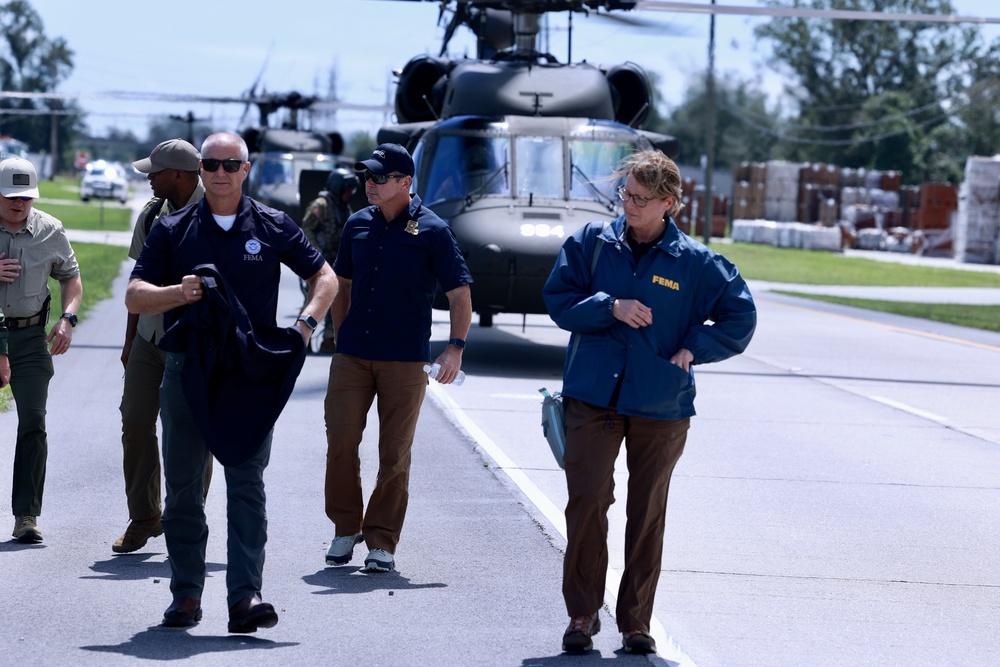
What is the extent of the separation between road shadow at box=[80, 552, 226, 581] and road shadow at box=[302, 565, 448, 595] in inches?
18.3

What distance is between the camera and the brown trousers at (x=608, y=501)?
19.8ft

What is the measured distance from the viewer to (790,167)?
245 feet

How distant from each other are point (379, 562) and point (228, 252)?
1834mm

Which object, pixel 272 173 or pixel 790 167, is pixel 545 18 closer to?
pixel 272 173

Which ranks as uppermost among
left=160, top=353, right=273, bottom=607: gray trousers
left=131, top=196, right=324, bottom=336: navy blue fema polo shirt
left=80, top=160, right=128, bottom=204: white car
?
left=131, top=196, right=324, bottom=336: navy blue fema polo shirt

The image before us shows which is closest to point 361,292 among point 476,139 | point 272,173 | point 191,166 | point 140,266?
point 191,166

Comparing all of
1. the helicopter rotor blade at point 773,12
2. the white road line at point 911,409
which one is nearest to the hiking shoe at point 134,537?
the white road line at point 911,409

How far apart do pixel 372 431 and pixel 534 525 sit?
3.56 m

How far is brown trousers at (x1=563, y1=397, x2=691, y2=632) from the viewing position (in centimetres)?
602

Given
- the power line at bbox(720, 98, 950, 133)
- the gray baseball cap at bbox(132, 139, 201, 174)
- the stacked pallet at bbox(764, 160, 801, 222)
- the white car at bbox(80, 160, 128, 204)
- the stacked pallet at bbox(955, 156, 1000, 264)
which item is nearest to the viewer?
the gray baseball cap at bbox(132, 139, 201, 174)

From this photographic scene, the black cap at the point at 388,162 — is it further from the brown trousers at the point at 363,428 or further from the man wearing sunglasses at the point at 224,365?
the man wearing sunglasses at the point at 224,365

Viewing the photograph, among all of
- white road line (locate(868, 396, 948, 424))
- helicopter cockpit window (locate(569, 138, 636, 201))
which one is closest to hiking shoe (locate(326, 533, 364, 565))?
white road line (locate(868, 396, 948, 424))

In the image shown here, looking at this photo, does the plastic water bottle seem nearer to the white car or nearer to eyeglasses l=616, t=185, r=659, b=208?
eyeglasses l=616, t=185, r=659, b=208

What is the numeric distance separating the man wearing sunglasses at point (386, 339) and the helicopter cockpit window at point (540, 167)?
8709 millimetres
